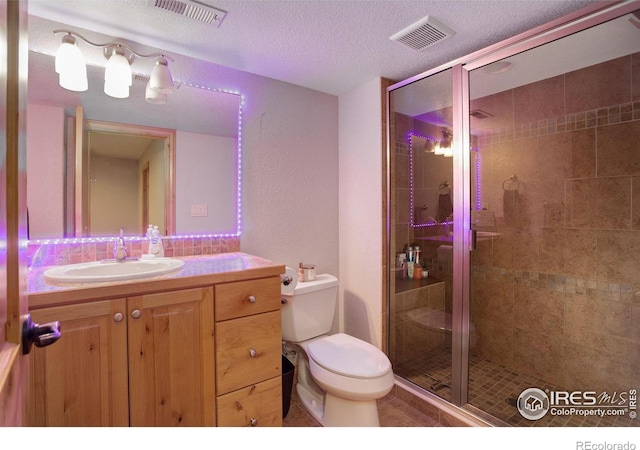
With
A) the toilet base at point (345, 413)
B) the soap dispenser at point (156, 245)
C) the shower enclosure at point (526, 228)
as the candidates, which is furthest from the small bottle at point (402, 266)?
the soap dispenser at point (156, 245)

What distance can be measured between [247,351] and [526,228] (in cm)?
180

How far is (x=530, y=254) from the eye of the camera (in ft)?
6.52

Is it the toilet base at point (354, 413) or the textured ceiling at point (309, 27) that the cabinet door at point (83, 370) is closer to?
the toilet base at point (354, 413)

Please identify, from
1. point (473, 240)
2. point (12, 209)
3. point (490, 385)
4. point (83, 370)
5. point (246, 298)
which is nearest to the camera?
point (12, 209)

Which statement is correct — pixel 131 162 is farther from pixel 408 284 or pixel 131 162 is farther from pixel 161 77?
pixel 408 284

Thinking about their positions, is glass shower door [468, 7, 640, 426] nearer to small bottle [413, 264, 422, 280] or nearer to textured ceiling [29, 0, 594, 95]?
textured ceiling [29, 0, 594, 95]

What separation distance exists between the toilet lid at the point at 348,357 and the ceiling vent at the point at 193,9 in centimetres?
173

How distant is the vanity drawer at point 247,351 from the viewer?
129 centimetres

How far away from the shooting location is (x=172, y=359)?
120 centimetres

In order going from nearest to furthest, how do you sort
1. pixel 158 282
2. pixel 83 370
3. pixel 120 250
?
pixel 83 370 < pixel 158 282 < pixel 120 250

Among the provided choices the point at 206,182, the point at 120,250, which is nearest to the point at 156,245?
the point at 120,250

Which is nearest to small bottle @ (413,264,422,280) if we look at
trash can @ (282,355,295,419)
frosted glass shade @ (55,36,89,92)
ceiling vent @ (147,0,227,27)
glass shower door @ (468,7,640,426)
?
glass shower door @ (468,7,640,426)

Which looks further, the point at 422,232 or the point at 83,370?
the point at 422,232

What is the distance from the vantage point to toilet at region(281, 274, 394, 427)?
150cm
